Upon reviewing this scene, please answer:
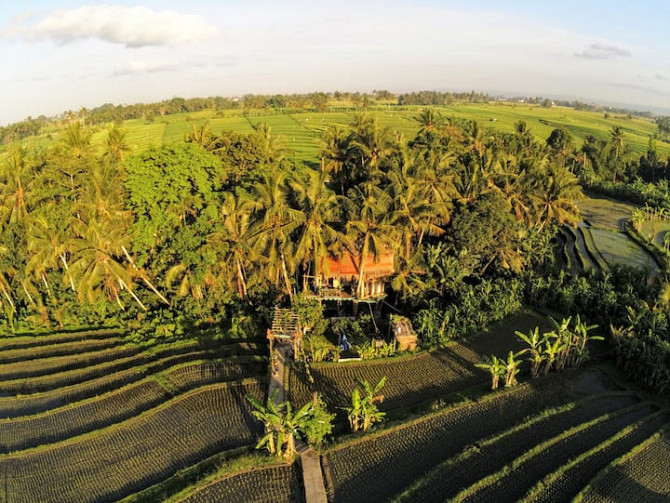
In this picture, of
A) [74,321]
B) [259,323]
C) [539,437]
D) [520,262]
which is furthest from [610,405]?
[74,321]

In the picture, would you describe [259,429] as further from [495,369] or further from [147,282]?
[147,282]

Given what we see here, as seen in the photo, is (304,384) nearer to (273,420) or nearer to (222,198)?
(273,420)

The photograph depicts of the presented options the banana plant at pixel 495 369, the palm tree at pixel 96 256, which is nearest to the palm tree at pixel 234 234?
the palm tree at pixel 96 256

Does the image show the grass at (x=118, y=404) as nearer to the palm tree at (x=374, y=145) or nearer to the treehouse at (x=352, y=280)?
the treehouse at (x=352, y=280)

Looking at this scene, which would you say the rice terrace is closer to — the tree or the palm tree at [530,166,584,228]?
the palm tree at [530,166,584,228]

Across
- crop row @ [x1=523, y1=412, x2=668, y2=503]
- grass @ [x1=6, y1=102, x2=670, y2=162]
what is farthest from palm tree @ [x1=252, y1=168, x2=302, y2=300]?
grass @ [x1=6, y1=102, x2=670, y2=162]

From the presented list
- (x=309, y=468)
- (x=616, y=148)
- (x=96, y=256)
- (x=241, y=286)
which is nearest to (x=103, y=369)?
(x=96, y=256)
